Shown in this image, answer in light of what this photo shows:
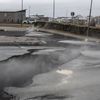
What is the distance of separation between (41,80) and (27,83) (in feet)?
2.36

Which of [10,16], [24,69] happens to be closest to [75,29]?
[24,69]

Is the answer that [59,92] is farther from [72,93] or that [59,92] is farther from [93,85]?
[93,85]

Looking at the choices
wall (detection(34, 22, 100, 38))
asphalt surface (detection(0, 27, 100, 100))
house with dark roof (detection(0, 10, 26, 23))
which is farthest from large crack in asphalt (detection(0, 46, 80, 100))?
house with dark roof (detection(0, 10, 26, 23))

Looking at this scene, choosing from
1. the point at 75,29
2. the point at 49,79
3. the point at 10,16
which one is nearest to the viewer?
the point at 49,79

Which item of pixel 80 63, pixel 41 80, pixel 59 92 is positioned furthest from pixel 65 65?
pixel 59 92

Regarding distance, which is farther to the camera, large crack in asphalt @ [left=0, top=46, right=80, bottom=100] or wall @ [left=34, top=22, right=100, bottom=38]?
wall @ [left=34, top=22, right=100, bottom=38]

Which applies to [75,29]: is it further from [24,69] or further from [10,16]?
[10,16]

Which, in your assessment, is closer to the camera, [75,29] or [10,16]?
[75,29]

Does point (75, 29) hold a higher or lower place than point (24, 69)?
lower

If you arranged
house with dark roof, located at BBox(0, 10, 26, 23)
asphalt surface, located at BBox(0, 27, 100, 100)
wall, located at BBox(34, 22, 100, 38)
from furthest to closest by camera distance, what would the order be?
house with dark roof, located at BBox(0, 10, 26, 23) < wall, located at BBox(34, 22, 100, 38) < asphalt surface, located at BBox(0, 27, 100, 100)

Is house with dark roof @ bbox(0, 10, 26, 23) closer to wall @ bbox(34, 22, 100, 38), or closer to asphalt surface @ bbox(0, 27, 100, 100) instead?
wall @ bbox(34, 22, 100, 38)

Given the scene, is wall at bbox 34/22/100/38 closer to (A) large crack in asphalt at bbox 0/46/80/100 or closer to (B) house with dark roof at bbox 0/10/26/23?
(A) large crack in asphalt at bbox 0/46/80/100

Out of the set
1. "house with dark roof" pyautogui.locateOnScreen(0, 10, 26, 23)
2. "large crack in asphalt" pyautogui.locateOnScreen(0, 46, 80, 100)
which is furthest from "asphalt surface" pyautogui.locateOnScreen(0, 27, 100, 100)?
"house with dark roof" pyautogui.locateOnScreen(0, 10, 26, 23)

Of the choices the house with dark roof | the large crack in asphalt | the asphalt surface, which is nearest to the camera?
the asphalt surface
